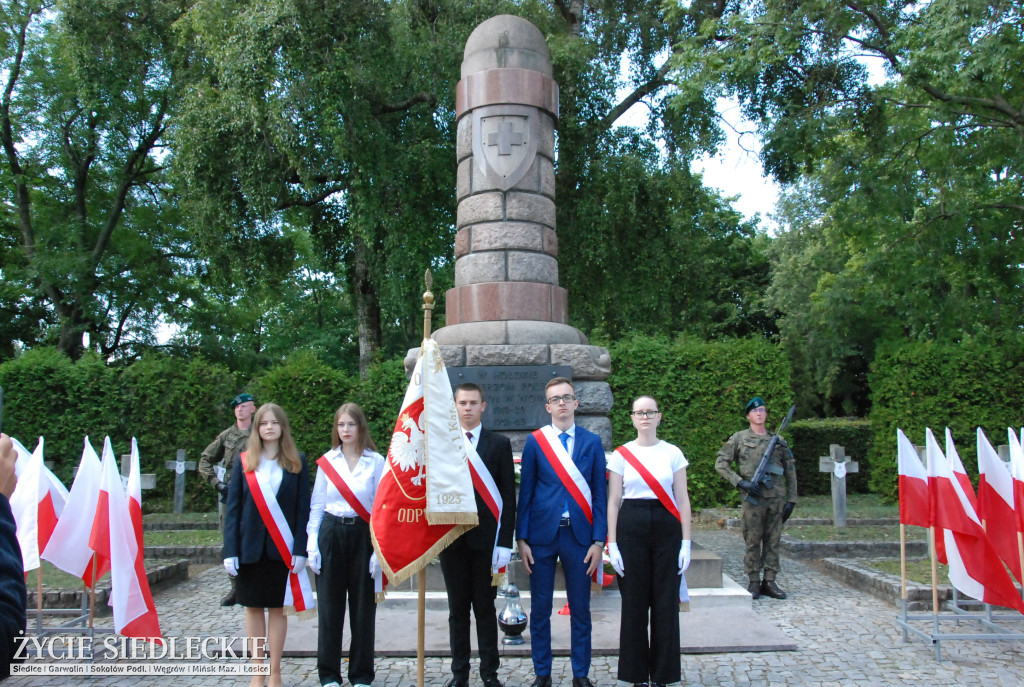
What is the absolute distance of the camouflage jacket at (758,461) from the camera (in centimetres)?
677

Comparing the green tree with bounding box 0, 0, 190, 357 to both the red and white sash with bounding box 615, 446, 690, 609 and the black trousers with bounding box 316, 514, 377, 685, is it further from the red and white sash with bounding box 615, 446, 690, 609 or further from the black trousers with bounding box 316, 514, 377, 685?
the red and white sash with bounding box 615, 446, 690, 609

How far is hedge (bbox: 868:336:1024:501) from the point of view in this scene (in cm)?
1265

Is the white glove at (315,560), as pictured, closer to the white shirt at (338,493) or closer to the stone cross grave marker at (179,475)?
the white shirt at (338,493)

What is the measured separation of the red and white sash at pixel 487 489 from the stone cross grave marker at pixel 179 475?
896 centimetres

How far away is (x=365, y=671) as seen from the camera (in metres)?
4.17

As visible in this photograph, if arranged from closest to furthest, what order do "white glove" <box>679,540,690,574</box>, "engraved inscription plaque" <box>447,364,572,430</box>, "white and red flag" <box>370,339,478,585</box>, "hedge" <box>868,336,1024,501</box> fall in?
"white and red flag" <box>370,339,478,585</box>, "white glove" <box>679,540,690,574</box>, "engraved inscription plaque" <box>447,364,572,430</box>, "hedge" <box>868,336,1024,501</box>

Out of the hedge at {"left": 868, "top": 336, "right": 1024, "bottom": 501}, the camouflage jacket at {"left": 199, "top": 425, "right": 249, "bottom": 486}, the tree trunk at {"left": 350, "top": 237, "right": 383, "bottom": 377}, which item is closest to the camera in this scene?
the camouflage jacket at {"left": 199, "top": 425, "right": 249, "bottom": 486}

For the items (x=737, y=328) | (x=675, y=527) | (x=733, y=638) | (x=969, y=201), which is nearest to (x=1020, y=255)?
(x=969, y=201)

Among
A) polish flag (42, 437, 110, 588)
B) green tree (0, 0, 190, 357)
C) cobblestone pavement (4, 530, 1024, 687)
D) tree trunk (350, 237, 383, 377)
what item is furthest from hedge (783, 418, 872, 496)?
green tree (0, 0, 190, 357)

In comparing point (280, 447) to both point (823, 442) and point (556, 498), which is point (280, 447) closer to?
point (556, 498)

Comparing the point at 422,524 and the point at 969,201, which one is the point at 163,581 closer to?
the point at 422,524

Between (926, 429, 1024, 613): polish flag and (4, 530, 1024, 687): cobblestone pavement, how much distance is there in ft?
1.30

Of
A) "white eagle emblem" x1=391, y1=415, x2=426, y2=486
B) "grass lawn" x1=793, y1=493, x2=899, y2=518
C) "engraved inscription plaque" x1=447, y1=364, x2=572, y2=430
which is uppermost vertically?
"engraved inscription plaque" x1=447, y1=364, x2=572, y2=430

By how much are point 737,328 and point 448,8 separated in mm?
21688
